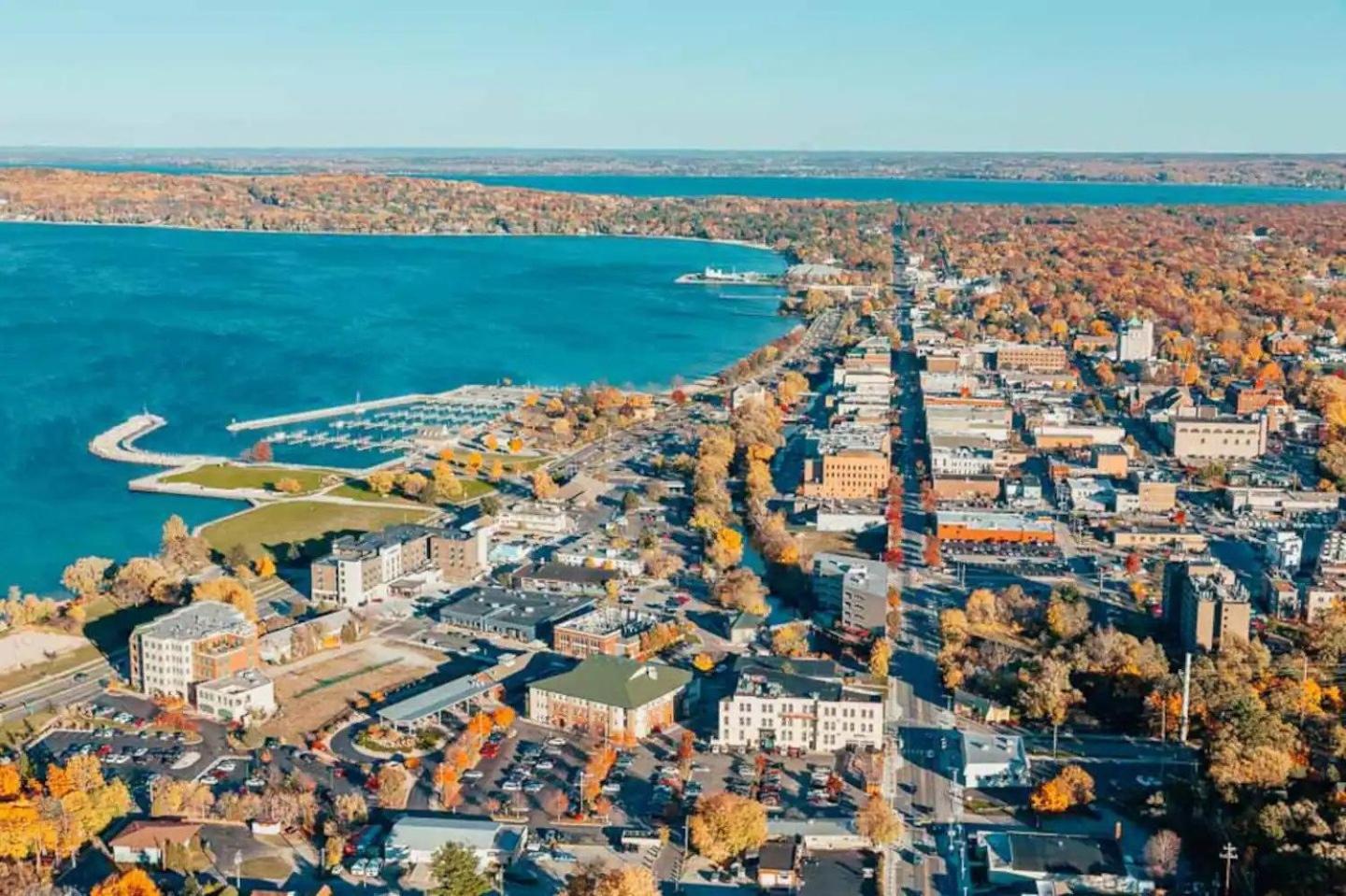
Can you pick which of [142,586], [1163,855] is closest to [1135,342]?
[142,586]

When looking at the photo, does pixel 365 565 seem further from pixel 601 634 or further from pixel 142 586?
pixel 601 634

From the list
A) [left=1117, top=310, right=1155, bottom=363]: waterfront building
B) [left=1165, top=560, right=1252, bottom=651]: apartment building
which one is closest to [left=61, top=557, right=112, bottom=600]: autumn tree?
[left=1165, top=560, right=1252, bottom=651]: apartment building

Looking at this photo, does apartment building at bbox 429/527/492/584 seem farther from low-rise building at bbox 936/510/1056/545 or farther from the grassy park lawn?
low-rise building at bbox 936/510/1056/545

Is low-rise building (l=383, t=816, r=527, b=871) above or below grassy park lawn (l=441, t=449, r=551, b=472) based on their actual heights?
below

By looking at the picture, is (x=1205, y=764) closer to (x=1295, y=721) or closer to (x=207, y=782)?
(x=1295, y=721)

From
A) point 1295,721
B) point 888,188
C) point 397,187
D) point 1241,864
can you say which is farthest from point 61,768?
point 888,188
